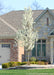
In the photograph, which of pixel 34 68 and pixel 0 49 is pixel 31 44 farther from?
pixel 0 49

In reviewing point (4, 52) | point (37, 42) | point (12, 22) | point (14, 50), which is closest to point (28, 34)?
point (14, 50)

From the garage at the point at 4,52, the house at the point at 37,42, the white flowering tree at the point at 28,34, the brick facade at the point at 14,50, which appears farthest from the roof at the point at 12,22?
the white flowering tree at the point at 28,34

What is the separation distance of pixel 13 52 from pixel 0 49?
66.8 inches

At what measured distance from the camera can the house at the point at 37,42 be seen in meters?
26.4

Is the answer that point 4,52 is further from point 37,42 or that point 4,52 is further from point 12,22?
point 12,22

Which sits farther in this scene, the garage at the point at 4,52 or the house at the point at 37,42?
the garage at the point at 4,52

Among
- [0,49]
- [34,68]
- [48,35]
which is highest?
[48,35]

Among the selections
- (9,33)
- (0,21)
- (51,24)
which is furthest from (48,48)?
(0,21)

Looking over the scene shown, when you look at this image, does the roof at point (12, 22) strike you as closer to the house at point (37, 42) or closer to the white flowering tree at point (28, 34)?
the house at point (37, 42)

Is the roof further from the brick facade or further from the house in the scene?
the brick facade

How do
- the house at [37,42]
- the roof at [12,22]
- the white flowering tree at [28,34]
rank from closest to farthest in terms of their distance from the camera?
1. the white flowering tree at [28,34]
2. the house at [37,42]
3. the roof at [12,22]

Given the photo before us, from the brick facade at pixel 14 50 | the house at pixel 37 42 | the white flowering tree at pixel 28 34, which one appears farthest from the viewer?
the house at pixel 37 42

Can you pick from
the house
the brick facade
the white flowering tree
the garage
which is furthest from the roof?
the white flowering tree

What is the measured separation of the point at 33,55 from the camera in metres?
27.9
